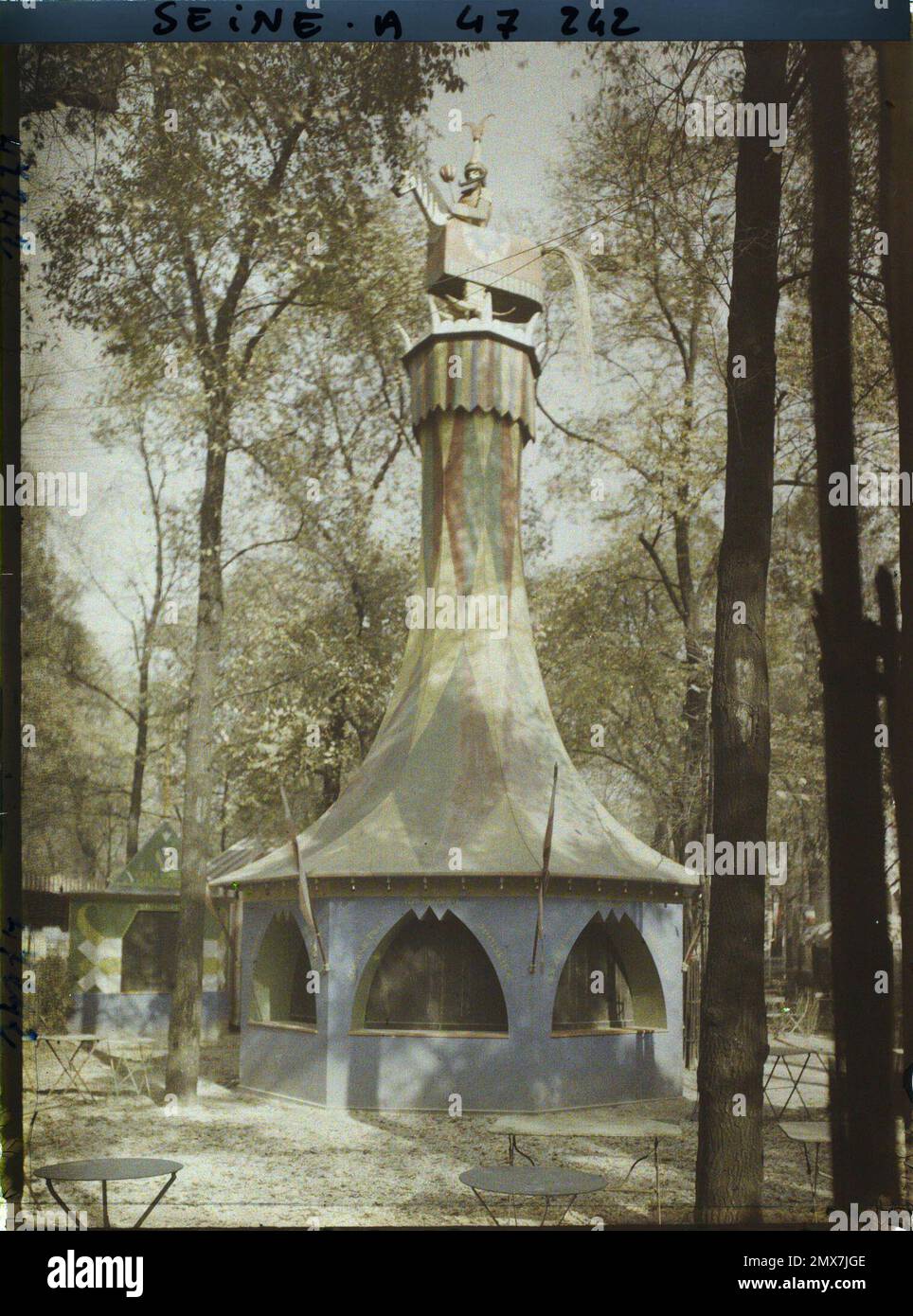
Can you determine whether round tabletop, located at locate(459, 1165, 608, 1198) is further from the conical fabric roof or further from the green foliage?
the green foliage

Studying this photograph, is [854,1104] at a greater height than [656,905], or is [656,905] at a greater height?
[656,905]

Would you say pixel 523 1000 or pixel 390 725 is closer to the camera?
pixel 523 1000

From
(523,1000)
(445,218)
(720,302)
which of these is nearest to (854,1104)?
(523,1000)

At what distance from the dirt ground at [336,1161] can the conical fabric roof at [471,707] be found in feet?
5.71

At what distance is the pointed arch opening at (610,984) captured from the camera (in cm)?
898

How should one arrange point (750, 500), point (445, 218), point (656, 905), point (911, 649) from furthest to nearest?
point (656, 905)
point (445, 218)
point (911, 649)
point (750, 500)

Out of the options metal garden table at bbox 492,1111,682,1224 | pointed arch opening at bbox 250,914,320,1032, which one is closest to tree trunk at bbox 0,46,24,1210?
pointed arch opening at bbox 250,914,320,1032

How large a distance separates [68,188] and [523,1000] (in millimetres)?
5639

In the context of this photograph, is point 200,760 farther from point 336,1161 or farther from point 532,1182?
point 532,1182

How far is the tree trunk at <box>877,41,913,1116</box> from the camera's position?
738 cm

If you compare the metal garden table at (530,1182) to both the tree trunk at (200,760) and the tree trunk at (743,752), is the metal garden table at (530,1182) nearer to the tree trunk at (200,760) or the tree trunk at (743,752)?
the tree trunk at (743,752)

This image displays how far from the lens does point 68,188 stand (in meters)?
7.84

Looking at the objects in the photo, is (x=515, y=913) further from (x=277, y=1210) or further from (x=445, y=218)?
(x=445, y=218)

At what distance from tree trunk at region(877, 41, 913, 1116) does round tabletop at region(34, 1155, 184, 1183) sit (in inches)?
161
